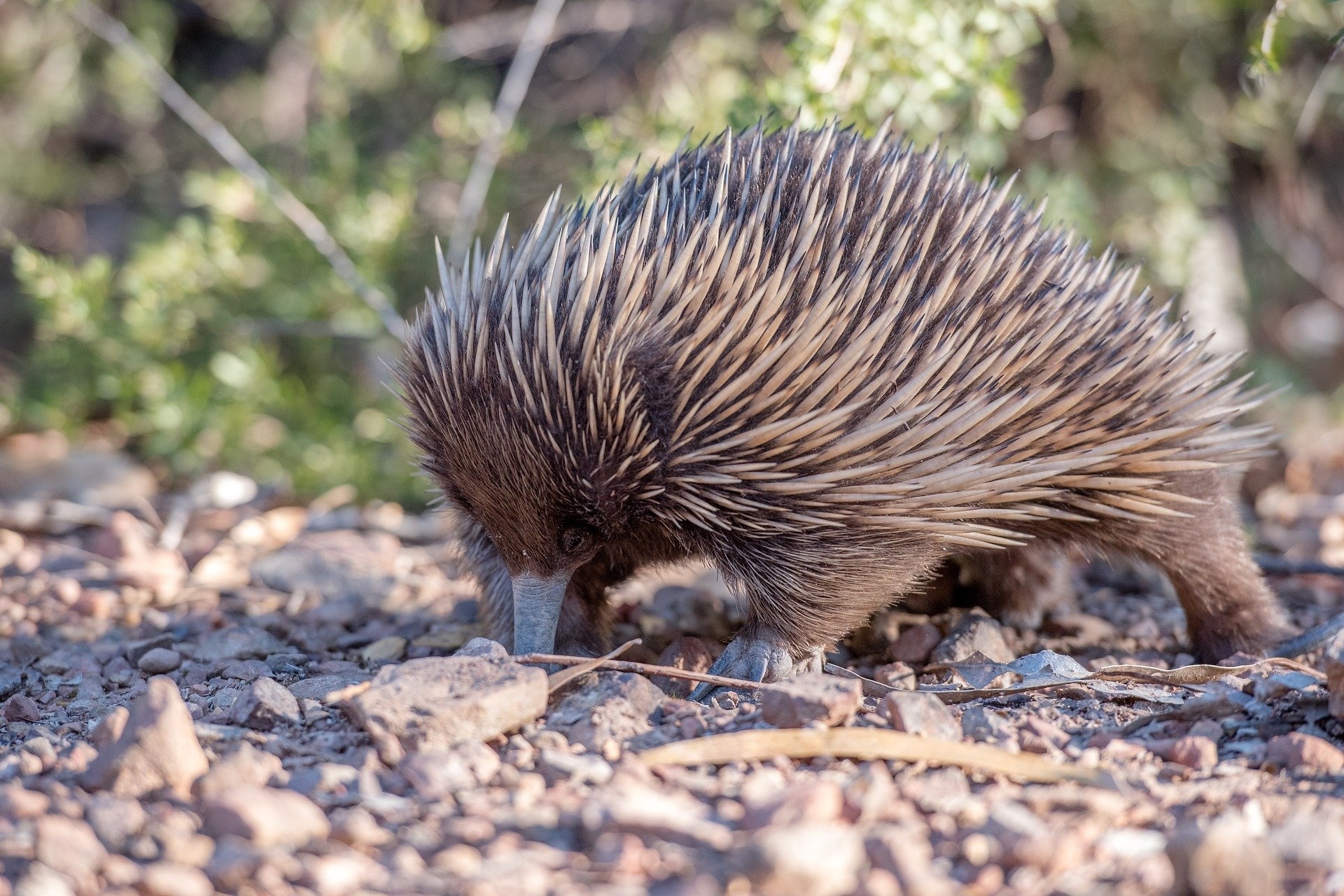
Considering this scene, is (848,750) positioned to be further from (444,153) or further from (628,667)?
(444,153)

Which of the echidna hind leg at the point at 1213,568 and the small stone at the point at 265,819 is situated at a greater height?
the echidna hind leg at the point at 1213,568

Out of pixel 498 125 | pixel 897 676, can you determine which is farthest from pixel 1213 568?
pixel 498 125

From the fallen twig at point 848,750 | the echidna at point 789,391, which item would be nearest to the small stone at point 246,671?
the echidna at point 789,391

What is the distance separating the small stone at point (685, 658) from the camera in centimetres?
319

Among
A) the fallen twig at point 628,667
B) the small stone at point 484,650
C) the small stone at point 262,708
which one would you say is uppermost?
the fallen twig at point 628,667

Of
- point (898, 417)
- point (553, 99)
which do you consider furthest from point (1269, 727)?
point (553, 99)

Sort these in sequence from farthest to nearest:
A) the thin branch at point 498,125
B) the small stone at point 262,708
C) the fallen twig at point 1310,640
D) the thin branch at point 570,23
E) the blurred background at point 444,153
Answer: the thin branch at point 570,23 < the thin branch at point 498,125 < the blurred background at point 444,153 < the fallen twig at point 1310,640 < the small stone at point 262,708

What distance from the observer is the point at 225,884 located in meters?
1.84

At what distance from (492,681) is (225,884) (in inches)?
28.3

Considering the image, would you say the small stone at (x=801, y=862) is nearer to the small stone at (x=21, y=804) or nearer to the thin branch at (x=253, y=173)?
the small stone at (x=21, y=804)

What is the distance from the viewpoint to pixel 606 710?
257 cm

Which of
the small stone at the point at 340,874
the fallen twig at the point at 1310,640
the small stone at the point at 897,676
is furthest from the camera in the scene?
the fallen twig at the point at 1310,640

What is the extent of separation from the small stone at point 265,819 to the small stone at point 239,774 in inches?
3.3

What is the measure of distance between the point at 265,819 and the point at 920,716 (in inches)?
46.1
